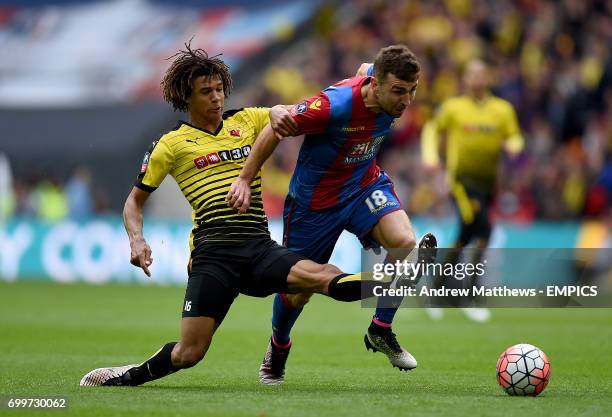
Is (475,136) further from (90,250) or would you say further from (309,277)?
(90,250)

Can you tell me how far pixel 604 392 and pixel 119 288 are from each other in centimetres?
1270

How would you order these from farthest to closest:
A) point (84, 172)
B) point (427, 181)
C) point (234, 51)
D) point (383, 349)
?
point (234, 51), point (84, 172), point (427, 181), point (383, 349)

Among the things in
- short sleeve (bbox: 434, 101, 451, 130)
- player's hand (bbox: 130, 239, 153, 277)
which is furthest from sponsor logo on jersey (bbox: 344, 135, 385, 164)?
short sleeve (bbox: 434, 101, 451, 130)

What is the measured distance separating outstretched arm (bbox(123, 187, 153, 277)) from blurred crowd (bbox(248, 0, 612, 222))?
39.5ft

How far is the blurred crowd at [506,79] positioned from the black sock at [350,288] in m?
12.0

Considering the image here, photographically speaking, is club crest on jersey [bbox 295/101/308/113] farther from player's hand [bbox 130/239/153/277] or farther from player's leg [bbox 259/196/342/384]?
player's hand [bbox 130/239/153/277]

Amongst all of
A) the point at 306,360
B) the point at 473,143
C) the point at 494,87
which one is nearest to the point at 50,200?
the point at 494,87

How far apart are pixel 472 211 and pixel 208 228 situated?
20.5 feet

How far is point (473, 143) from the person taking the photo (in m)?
14.0

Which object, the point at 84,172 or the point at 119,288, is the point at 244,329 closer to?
the point at 119,288

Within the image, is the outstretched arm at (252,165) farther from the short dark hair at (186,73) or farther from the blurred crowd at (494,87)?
the blurred crowd at (494,87)

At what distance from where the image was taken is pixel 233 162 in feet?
26.8

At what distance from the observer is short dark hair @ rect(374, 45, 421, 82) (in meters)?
7.89

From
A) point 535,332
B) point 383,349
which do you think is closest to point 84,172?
point 535,332
